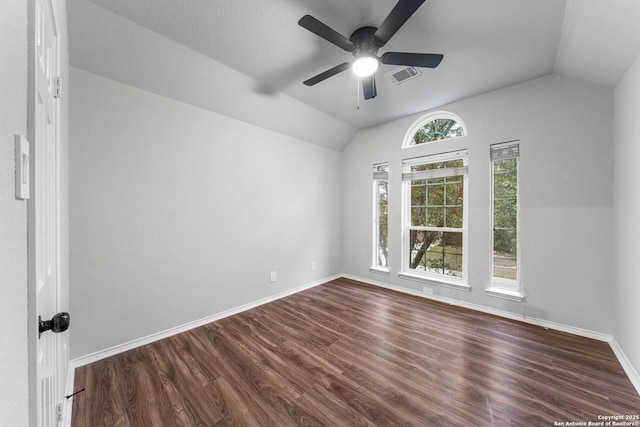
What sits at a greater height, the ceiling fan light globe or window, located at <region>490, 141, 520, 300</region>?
the ceiling fan light globe

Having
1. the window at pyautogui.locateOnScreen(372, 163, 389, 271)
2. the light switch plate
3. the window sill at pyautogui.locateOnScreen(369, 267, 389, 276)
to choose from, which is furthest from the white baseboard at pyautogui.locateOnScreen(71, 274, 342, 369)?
the light switch plate

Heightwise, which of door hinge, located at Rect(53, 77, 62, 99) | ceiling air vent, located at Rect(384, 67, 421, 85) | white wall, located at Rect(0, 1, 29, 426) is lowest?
white wall, located at Rect(0, 1, 29, 426)

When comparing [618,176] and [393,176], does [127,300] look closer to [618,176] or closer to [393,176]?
[393,176]

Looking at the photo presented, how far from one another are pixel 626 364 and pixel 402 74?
3215mm

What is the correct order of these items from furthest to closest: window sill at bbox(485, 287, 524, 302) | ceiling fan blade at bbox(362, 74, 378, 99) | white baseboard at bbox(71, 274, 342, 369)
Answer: window sill at bbox(485, 287, 524, 302) < ceiling fan blade at bbox(362, 74, 378, 99) < white baseboard at bbox(71, 274, 342, 369)

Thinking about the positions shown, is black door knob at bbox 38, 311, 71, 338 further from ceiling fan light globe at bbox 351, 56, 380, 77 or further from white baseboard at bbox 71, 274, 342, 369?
ceiling fan light globe at bbox 351, 56, 380, 77

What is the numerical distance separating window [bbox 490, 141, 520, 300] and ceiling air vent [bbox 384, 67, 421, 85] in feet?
4.48

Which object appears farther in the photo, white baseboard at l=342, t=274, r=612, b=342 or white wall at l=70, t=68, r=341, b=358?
Answer: white baseboard at l=342, t=274, r=612, b=342

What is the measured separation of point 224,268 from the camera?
2.91 metres

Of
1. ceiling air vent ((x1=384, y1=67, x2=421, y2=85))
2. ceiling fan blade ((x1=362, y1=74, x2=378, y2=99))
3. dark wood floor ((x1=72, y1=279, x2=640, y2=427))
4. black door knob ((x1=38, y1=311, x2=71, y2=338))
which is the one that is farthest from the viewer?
ceiling air vent ((x1=384, y1=67, x2=421, y2=85))

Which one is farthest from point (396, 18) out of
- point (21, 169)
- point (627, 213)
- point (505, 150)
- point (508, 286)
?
point (508, 286)

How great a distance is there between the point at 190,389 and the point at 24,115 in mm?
1935

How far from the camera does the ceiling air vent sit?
8.12ft

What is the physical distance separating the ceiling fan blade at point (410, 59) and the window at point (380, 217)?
2074 millimetres
